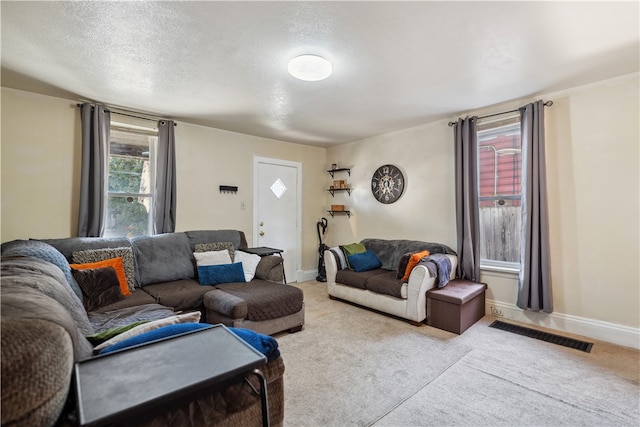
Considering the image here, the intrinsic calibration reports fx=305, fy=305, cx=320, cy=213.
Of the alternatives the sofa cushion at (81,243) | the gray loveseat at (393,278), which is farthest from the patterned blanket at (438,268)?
the sofa cushion at (81,243)

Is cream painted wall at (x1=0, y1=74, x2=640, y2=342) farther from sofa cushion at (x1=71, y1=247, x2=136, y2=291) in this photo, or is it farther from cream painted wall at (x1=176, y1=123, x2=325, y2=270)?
sofa cushion at (x1=71, y1=247, x2=136, y2=291)

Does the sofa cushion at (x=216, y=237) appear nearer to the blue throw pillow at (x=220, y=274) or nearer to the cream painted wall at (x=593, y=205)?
the blue throw pillow at (x=220, y=274)

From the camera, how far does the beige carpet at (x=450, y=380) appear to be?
74.7 inches

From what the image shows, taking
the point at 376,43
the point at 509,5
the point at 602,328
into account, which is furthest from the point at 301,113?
the point at 602,328

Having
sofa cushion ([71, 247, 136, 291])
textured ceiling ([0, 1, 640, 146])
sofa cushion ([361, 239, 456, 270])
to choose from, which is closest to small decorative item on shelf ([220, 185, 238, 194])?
textured ceiling ([0, 1, 640, 146])

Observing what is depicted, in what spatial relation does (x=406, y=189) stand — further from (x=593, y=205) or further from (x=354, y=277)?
(x=593, y=205)

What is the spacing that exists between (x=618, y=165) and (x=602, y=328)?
156 centimetres

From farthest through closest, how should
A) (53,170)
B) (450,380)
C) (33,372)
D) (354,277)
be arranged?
(354,277)
(53,170)
(450,380)
(33,372)

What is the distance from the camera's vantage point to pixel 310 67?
95.8 inches

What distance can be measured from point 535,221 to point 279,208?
3594 millimetres

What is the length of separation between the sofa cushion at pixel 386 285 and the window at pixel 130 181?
9.56 ft

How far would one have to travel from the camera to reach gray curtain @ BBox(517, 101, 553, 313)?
315 cm

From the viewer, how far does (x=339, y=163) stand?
5664 mm

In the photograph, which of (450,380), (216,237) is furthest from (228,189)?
(450,380)
